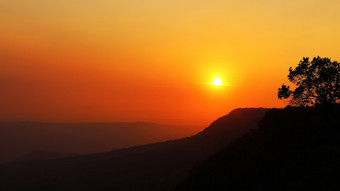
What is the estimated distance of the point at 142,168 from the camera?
92.8 m

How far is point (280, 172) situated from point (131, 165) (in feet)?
261

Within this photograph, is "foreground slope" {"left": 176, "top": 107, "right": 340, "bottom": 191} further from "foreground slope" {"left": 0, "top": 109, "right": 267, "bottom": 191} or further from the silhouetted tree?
"foreground slope" {"left": 0, "top": 109, "right": 267, "bottom": 191}

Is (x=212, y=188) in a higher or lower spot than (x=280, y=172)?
lower

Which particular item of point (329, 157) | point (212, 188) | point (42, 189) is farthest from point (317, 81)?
point (42, 189)

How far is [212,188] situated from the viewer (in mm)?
30094

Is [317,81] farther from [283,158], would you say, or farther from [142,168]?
[142,168]

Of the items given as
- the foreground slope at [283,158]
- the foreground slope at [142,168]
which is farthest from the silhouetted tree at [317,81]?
the foreground slope at [142,168]

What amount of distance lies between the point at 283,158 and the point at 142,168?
69.4 m

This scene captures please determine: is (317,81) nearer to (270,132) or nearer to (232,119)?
(270,132)

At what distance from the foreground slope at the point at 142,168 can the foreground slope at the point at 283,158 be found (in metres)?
37.3

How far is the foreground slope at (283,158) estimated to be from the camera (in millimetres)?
24266

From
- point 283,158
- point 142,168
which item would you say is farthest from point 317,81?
point 142,168

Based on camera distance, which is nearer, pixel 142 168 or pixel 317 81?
pixel 317 81

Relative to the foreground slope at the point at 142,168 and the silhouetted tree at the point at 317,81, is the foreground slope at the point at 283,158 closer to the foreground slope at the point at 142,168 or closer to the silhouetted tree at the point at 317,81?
the silhouetted tree at the point at 317,81
